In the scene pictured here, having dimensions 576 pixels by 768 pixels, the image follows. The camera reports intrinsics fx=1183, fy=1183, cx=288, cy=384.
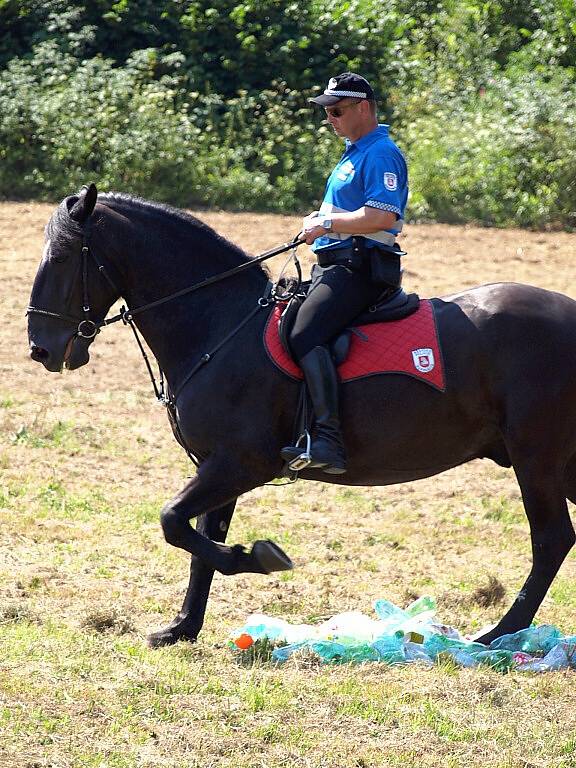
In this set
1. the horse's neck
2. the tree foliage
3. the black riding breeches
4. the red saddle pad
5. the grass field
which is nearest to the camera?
the grass field

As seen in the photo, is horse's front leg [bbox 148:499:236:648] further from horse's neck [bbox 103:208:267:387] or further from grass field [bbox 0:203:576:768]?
horse's neck [bbox 103:208:267:387]

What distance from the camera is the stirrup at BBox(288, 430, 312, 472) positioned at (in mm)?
6000

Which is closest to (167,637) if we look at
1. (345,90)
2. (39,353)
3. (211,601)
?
(211,601)

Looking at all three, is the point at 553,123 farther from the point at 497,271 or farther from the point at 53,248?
the point at 53,248

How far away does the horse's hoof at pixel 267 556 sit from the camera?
598cm

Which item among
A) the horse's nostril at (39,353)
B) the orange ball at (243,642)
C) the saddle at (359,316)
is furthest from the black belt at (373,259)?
the orange ball at (243,642)

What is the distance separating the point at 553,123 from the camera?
19125 mm

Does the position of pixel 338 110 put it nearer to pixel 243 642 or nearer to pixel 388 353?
pixel 388 353

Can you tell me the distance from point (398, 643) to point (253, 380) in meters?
1.59

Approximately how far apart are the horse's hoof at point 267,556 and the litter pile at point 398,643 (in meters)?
0.47

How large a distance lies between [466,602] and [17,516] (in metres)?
3.20

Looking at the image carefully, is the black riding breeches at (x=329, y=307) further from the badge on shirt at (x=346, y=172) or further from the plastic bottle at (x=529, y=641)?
the plastic bottle at (x=529, y=641)

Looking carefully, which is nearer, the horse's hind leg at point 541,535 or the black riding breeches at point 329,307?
the black riding breeches at point 329,307

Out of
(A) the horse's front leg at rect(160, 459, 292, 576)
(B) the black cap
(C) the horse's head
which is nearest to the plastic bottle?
(A) the horse's front leg at rect(160, 459, 292, 576)
